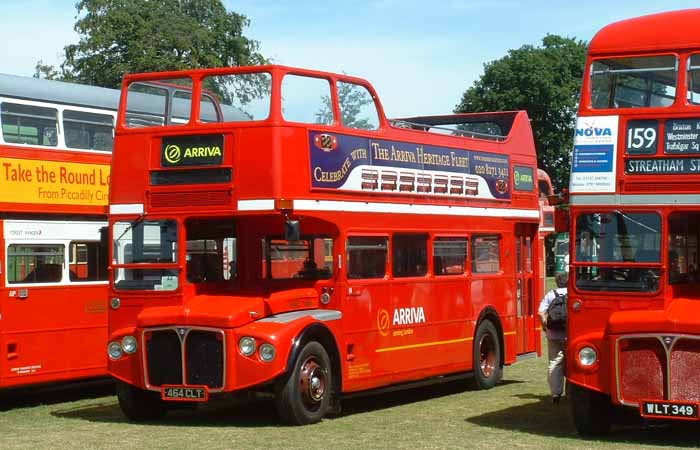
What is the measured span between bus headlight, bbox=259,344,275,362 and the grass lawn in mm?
779

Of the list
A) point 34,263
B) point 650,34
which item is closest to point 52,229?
point 34,263

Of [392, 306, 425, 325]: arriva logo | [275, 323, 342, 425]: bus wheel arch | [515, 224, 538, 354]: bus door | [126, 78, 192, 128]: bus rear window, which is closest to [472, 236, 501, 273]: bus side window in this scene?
[515, 224, 538, 354]: bus door

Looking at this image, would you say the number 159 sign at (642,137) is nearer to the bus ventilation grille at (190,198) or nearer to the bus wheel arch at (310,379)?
the bus wheel arch at (310,379)

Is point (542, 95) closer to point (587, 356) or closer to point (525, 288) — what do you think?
point (525, 288)

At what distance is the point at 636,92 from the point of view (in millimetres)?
14531

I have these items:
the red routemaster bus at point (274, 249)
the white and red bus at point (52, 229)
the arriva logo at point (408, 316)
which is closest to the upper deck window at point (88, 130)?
the white and red bus at point (52, 229)

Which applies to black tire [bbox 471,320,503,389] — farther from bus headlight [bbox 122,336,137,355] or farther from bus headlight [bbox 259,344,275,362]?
bus headlight [bbox 122,336,137,355]

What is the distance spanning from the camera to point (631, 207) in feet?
47.0

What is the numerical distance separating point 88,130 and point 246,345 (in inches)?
235

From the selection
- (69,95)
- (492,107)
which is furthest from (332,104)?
(492,107)

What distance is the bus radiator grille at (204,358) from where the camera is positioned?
1567 centimetres

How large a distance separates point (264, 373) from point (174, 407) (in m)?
2.26

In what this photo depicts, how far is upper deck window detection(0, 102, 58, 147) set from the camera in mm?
18797

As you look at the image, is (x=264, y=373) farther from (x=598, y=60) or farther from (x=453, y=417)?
(x=598, y=60)
